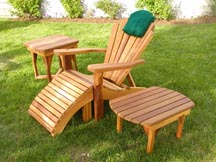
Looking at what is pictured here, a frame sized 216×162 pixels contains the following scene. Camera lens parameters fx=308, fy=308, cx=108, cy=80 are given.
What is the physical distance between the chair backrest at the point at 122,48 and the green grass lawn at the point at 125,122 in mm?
409

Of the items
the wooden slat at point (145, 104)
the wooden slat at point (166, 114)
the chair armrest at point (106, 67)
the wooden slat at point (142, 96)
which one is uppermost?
the chair armrest at point (106, 67)

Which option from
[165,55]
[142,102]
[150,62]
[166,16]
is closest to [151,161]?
[142,102]

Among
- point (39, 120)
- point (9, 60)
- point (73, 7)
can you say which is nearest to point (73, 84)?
point (39, 120)

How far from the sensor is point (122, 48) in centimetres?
386

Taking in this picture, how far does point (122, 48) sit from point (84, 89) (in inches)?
37.6

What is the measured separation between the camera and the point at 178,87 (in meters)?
4.12

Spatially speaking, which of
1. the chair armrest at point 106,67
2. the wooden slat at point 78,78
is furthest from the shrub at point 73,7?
the chair armrest at point 106,67

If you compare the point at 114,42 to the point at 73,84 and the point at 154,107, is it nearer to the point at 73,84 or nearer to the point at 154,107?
the point at 73,84

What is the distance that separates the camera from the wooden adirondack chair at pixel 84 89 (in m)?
3.12

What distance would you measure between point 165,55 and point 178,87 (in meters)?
1.31

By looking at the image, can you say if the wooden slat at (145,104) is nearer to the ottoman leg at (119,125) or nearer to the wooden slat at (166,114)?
the wooden slat at (166,114)

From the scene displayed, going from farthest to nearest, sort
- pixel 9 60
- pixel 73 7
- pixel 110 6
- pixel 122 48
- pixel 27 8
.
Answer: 1. pixel 27 8
2. pixel 73 7
3. pixel 110 6
4. pixel 9 60
5. pixel 122 48

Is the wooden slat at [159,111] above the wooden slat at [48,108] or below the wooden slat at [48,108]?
above

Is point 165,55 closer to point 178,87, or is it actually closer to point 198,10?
point 178,87
